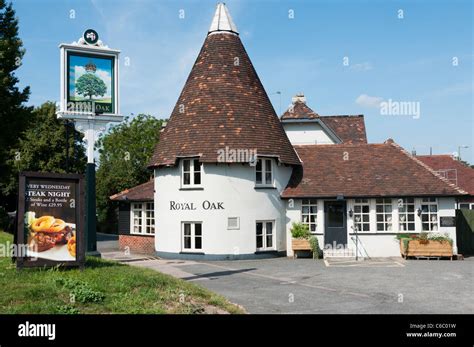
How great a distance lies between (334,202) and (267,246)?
153 inches

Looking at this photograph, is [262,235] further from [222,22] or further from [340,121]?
[340,121]

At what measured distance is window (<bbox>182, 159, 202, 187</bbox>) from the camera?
922 inches

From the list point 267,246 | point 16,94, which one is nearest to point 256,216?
point 267,246

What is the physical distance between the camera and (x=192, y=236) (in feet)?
76.9

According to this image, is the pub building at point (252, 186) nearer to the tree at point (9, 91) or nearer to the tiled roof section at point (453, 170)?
the tree at point (9, 91)

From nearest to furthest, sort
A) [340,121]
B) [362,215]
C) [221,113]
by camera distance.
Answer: [221,113]
[362,215]
[340,121]

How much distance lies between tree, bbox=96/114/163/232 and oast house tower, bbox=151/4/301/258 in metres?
17.6

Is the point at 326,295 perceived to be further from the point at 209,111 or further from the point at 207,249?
the point at 209,111

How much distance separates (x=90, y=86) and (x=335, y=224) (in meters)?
13.2

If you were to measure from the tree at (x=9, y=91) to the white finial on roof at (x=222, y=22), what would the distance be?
475 inches

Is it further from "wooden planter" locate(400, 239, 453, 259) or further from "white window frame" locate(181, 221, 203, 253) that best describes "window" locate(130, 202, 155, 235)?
"wooden planter" locate(400, 239, 453, 259)

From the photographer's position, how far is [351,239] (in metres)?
23.9

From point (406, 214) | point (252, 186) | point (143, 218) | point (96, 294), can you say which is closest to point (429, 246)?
point (406, 214)

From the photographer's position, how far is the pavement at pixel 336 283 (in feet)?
38.8
